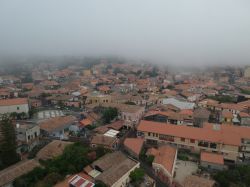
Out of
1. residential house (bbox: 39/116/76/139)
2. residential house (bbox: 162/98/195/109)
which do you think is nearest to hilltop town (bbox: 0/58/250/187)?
residential house (bbox: 39/116/76/139)

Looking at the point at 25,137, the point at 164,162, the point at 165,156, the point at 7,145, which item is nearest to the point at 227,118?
the point at 165,156

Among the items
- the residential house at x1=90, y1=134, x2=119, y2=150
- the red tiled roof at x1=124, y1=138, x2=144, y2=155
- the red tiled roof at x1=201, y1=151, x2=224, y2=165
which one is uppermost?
the residential house at x1=90, y1=134, x2=119, y2=150

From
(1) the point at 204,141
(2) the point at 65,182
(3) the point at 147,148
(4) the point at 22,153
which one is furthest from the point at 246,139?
(4) the point at 22,153

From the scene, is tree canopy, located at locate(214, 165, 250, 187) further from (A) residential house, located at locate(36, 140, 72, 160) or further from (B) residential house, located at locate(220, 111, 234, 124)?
(A) residential house, located at locate(36, 140, 72, 160)

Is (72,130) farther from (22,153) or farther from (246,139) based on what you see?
(246,139)

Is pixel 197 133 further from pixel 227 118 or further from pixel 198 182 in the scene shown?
pixel 227 118

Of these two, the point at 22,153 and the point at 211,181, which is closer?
the point at 211,181

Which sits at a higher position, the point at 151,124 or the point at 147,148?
the point at 151,124
